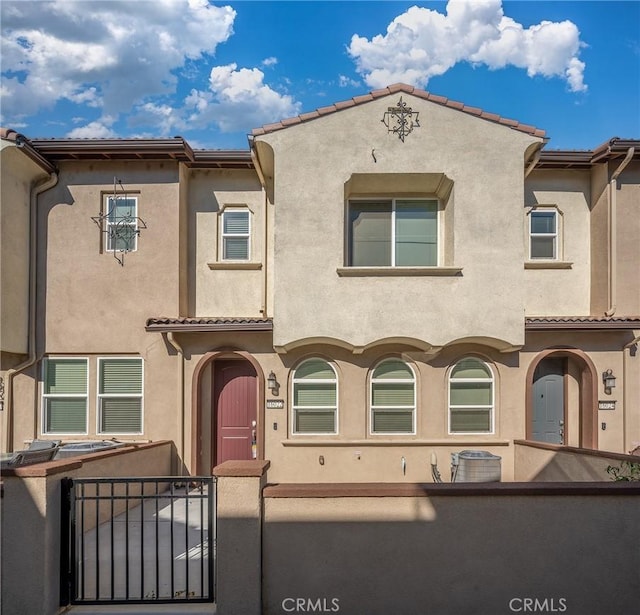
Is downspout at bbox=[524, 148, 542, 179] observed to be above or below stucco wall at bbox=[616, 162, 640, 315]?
above

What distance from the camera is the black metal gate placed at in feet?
17.5

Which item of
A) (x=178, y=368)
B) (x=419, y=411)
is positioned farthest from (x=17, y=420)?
(x=419, y=411)

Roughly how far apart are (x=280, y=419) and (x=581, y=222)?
8.37 meters

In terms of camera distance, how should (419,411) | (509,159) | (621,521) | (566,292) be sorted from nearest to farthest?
(621,521) < (509,159) < (419,411) < (566,292)

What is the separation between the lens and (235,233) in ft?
37.9

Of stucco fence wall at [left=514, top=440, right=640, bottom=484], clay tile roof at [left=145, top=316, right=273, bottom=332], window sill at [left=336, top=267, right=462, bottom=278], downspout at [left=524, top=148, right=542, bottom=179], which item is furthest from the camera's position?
clay tile roof at [left=145, top=316, right=273, bottom=332]

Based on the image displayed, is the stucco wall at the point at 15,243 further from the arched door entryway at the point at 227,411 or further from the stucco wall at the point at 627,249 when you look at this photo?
the stucco wall at the point at 627,249

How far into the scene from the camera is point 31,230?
36.1 ft

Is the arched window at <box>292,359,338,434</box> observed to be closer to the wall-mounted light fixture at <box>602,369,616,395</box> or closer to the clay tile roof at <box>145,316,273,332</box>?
the clay tile roof at <box>145,316,273,332</box>

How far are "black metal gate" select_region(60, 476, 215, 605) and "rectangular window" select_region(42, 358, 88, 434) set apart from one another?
3183 mm

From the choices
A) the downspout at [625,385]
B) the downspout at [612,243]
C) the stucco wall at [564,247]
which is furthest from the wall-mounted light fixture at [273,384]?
the downspout at [625,385]

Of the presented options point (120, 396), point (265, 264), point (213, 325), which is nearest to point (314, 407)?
point (213, 325)

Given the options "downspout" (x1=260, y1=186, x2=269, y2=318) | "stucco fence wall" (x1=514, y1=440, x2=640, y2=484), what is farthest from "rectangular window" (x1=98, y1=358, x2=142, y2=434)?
"stucco fence wall" (x1=514, y1=440, x2=640, y2=484)

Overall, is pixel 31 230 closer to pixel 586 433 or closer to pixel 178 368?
pixel 178 368
